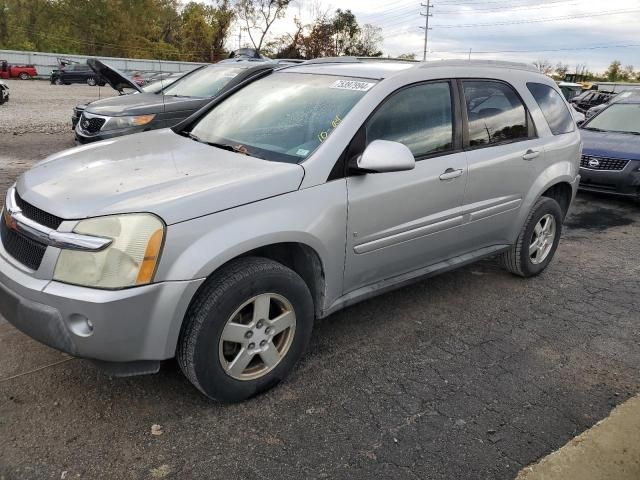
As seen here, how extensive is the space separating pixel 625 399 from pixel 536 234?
1.84 m

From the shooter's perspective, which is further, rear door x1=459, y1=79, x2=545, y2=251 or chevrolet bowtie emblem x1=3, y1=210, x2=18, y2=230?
rear door x1=459, y1=79, x2=545, y2=251

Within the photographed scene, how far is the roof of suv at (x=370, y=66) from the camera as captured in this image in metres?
3.54

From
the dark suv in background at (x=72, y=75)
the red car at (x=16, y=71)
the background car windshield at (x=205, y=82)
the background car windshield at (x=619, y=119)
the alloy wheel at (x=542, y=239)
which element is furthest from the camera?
the red car at (x=16, y=71)

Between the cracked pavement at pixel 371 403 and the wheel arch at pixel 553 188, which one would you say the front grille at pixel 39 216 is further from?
the wheel arch at pixel 553 188

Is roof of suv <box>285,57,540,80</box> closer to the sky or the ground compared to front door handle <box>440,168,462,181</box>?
closer to the sky

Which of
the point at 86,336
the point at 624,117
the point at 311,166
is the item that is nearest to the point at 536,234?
the point at 311,166

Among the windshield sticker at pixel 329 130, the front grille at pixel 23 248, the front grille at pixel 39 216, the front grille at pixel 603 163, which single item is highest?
Answer: the windshield sticker at pixel 329 130

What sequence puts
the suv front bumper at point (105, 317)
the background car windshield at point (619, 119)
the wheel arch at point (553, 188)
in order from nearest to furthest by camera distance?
the suv front bumper at point (105, 317) < the wheel arch at point (553, 188) < the background car windshield at point (619, 119)

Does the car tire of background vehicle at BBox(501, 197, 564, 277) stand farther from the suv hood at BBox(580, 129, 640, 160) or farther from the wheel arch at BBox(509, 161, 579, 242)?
the suv hood at BBox(580, 129, 640, 160)

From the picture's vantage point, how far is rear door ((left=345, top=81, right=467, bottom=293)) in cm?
321

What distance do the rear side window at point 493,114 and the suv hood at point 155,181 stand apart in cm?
162

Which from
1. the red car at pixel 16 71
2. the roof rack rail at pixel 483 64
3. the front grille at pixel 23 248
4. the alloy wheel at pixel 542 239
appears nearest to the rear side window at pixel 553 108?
the roof rack rail at pixel 483 64

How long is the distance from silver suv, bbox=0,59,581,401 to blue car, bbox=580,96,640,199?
4.00 m

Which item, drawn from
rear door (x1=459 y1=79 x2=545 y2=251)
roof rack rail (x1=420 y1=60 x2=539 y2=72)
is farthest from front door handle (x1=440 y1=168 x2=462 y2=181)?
roof rack rail (x1=420 y1=60 x2=539 y2=72)
